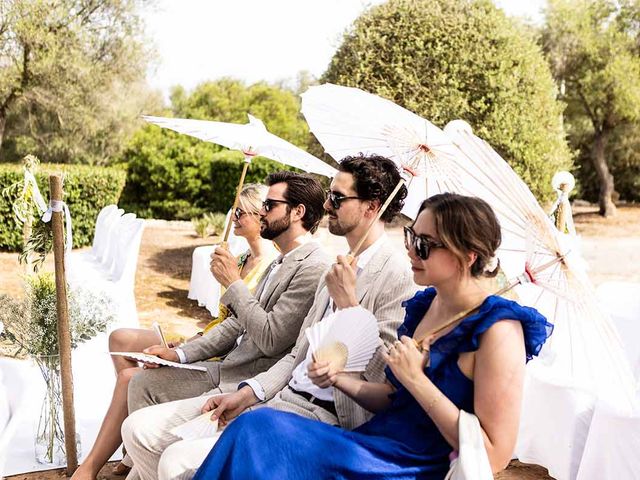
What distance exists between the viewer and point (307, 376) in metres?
2.48

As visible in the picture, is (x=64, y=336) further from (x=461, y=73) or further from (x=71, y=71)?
(x=71, y=71)

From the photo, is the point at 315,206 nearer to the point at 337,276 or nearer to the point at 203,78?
the point at 337,276

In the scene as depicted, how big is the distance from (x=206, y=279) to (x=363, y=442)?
20.4 ft

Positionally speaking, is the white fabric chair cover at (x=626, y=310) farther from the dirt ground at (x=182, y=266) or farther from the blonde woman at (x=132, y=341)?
the blonde woman at (x=132, y=341)

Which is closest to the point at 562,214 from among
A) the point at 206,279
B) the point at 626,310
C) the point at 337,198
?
the point at 626,310

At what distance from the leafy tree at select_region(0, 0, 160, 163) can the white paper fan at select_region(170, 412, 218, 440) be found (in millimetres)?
14858

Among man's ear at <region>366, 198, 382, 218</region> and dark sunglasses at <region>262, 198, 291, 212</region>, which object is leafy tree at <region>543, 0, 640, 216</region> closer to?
dark sunglasses at <region>262, 198, 291, 212</region>

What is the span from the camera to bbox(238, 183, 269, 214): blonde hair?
3.95 metres

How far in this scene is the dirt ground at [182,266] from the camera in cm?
780

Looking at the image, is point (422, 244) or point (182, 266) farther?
point (182, 266)

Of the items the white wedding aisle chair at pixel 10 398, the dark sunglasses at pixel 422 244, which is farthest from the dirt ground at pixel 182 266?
the dark sunglasses at pixel 422 244

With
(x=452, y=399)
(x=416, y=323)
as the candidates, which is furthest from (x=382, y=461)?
(x=416, y=323)

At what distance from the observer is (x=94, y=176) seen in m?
12.7

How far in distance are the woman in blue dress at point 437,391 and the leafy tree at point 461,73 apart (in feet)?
33.7
